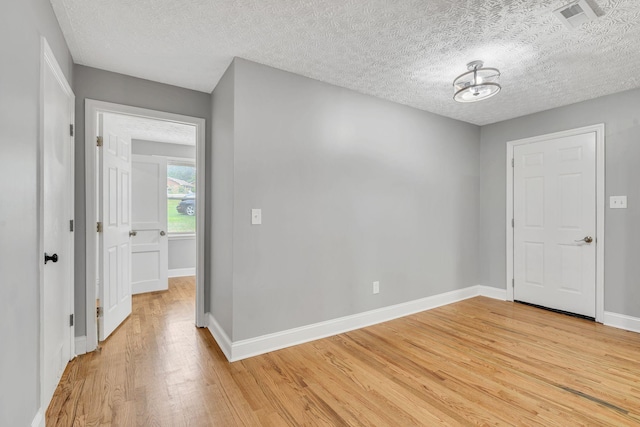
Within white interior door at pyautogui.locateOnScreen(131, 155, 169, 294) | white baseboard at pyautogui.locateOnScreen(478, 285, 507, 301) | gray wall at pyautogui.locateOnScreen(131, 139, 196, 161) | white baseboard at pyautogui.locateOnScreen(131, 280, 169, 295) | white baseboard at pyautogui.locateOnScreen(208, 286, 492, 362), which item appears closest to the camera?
white baseboard at pyautogui.locateOnScreen(208, 286, 492, 362)

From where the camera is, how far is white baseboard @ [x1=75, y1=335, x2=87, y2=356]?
2582 mm

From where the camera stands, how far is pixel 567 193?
363 centimetres

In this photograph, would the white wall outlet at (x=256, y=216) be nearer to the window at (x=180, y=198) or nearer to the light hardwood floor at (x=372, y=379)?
the light hardwood floor at (x=372, y=379)

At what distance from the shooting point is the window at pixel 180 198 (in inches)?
228

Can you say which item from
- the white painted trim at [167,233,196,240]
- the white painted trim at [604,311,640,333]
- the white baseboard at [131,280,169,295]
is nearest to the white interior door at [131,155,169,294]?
the white baseboard at [131,280,169,295]

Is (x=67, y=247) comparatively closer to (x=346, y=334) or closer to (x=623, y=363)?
(x=346, y=334)

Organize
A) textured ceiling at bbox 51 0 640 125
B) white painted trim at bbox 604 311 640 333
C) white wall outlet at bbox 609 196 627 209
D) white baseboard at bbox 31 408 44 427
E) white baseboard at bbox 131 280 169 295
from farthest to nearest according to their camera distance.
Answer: white baseboard at bbox 131 280 169 295, white wall outlet at bbox 609 196 627 209, white painted trim at bbox 604 311 640 333, textured ceiling at bbox 51 0 640 125, white baseboard at bbox 31 408 44 427

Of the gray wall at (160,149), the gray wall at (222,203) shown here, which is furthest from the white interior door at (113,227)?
the gray wall at (160,149)

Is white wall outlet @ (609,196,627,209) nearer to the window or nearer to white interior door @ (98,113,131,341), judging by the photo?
white interior door @ (98,113,131,341)

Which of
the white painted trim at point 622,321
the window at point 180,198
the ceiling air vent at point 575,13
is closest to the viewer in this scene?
the ceiling air vent at point 575,13

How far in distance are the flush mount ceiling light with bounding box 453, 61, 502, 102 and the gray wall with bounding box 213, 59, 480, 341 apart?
893 millimetres

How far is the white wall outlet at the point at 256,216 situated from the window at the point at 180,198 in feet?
11.9

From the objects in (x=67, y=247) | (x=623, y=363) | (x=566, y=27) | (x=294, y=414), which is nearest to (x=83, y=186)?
(x=67, y=247)

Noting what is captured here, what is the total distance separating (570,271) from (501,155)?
5.59 feet
